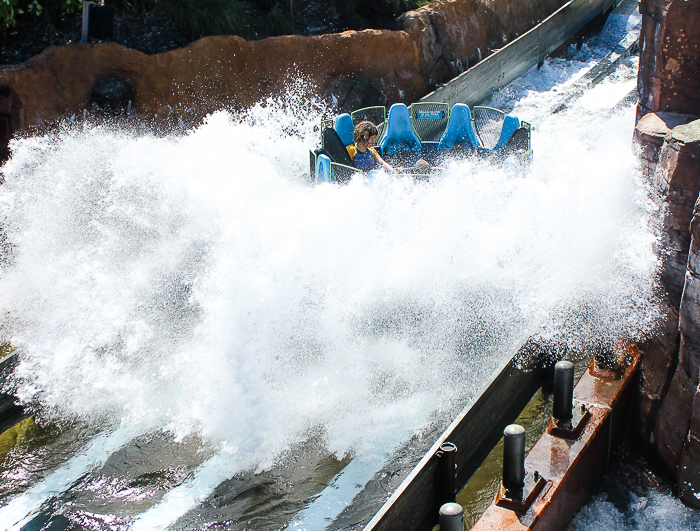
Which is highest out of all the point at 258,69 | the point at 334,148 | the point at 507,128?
the point at 258,69

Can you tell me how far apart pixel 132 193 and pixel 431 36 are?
20.2 ft

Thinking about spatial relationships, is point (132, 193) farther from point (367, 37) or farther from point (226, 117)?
point (367, 37)

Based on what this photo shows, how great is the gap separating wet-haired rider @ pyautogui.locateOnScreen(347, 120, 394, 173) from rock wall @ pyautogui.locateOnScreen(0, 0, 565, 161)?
343 centimetres

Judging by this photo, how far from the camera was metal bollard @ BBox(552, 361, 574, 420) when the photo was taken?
360 centimetres

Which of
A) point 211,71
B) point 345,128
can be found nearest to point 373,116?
point 345,128

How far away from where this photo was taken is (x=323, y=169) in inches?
233

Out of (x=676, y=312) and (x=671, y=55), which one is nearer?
(x=676, y=312)

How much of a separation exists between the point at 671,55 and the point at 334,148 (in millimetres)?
3414

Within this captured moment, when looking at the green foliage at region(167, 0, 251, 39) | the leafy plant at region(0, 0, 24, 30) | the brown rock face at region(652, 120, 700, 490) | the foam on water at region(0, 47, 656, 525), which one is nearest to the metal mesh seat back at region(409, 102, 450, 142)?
the foam on water at region(0, 47, 656, 525)

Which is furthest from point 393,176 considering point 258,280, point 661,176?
point 661,176

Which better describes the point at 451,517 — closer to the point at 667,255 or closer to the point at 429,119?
the point at 667,255

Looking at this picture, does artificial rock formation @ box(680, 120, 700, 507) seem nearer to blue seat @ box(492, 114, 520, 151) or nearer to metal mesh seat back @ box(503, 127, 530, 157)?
metal mesh seat back @ box(503, 127, 530, 157)

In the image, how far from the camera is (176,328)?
501 cm

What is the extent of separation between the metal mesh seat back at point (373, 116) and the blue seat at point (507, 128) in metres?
1.46
